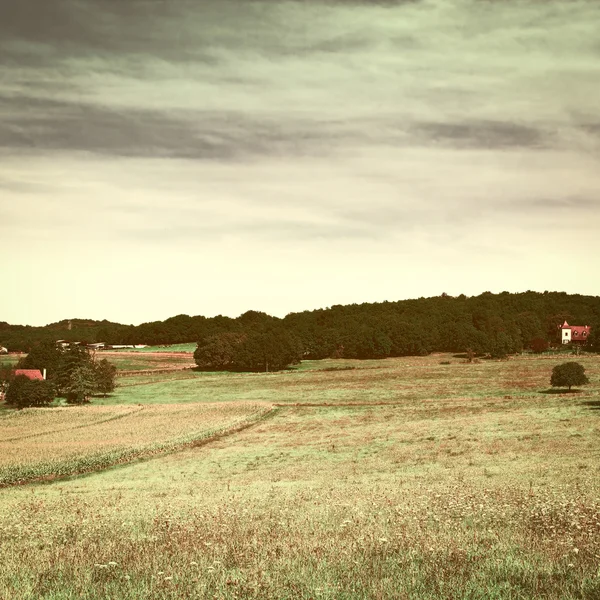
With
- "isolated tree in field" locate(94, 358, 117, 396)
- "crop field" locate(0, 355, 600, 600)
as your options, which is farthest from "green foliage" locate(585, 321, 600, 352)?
"isolated tree in field" locate(94, 358, 117, 396)

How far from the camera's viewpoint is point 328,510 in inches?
665

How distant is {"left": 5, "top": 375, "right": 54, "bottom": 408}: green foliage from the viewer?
75500mm

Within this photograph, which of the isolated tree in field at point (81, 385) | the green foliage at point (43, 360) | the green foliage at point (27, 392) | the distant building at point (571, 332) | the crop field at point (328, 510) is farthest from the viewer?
the distant building at point (571, 332)

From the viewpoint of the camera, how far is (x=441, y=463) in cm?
3216

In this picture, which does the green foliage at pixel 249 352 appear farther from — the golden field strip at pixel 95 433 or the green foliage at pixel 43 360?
the golden field strip at pixel 95 433

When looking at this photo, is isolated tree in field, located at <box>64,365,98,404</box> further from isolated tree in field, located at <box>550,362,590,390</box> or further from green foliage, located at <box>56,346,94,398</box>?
isolated tree in field, located at <box>550,362,590,390</box>

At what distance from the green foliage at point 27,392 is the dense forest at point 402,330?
1160 inches

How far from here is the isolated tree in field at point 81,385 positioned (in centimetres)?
8043

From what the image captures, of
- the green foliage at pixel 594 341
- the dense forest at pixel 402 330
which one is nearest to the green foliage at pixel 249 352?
the dense forest at pixel 402 330

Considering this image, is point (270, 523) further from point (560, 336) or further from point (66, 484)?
point (560, 336)

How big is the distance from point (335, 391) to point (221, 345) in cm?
4702

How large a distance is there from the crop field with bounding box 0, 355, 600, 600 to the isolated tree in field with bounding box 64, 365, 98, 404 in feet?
62.4

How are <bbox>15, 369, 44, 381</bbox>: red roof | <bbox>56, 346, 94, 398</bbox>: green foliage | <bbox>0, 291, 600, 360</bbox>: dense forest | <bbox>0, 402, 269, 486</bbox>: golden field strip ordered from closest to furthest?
1. <bbox>0, 402, 269, 486</bbox>: golden field strip
2. <bbox>56, 346, 94, 398</bbox>: green foliage
3. <bbox>15, 369, 44, 381</bbox>: red roof
4. <bbox>0, 291, 600, 360</bbox>: dense forest

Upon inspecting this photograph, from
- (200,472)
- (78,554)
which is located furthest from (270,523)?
(200,472)
